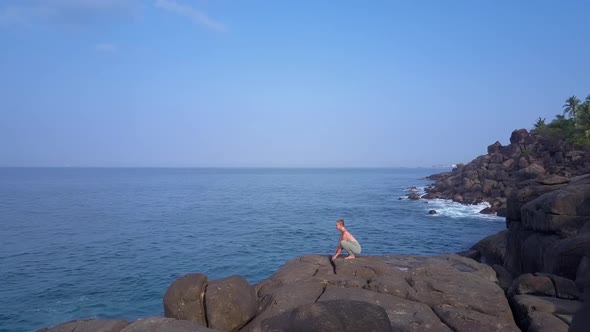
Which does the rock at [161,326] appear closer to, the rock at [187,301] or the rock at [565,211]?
the rock at [187,301]

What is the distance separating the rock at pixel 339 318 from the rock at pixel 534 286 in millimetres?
8089

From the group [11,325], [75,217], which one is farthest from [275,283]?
[75,217]

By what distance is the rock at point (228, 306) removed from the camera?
39.5 ft

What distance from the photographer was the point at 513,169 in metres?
68.3

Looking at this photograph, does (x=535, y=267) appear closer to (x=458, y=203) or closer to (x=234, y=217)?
(x=234, y=217)

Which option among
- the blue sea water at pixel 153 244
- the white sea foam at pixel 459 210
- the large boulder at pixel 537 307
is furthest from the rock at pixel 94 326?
the white sea foam at pixel 459 210

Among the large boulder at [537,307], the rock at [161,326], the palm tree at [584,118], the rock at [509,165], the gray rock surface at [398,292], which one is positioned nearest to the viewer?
the rock at [161,326]

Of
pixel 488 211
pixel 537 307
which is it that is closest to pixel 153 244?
pixel 537 307

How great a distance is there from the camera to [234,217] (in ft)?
182

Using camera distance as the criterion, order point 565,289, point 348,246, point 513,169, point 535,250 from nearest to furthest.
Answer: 1. point 565,289
2. point 348,246
3. point 535,250
4. point 513,169

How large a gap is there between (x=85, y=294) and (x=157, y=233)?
19.9 metres

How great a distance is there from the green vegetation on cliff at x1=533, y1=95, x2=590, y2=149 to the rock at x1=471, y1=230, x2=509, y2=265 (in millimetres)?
39233

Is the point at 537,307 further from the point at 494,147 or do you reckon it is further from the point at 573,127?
the point at 494,147

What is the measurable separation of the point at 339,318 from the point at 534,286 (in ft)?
31.1
